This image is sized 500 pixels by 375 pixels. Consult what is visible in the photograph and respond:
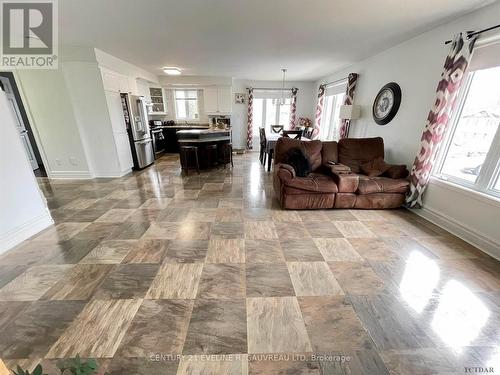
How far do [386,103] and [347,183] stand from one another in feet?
6.43

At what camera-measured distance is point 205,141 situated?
16.4 ft

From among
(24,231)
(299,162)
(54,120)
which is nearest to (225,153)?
(299,162)

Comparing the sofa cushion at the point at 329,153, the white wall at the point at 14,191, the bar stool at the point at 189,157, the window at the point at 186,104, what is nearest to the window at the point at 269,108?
the window at the point at 186,104

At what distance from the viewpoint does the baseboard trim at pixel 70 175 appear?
448 cm

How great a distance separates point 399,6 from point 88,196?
5.10 metres

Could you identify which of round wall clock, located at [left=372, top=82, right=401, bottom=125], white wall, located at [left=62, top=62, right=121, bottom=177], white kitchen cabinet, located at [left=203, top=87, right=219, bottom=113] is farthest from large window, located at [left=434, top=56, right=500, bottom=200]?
white kitchen cabinet, located at [left=203, top=87, right=219, bottom=113]

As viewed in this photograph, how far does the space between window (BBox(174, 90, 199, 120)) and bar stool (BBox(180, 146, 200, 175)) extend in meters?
3.13

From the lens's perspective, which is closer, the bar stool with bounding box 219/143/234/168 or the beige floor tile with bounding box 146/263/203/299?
the beige floor tile with bounding box 146/263/203/299

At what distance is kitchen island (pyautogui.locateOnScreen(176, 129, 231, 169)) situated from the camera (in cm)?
484

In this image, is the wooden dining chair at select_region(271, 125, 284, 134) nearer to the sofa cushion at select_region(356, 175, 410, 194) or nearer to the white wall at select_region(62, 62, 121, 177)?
the sofa cushion at select_region(356, 175, 410, 194)

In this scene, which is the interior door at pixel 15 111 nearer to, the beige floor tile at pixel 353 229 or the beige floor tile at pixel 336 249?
the beige floor tile at pixel 336 249

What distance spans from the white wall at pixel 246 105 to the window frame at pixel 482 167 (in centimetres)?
532

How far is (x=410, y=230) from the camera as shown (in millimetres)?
2604

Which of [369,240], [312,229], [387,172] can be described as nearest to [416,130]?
[387,172]
